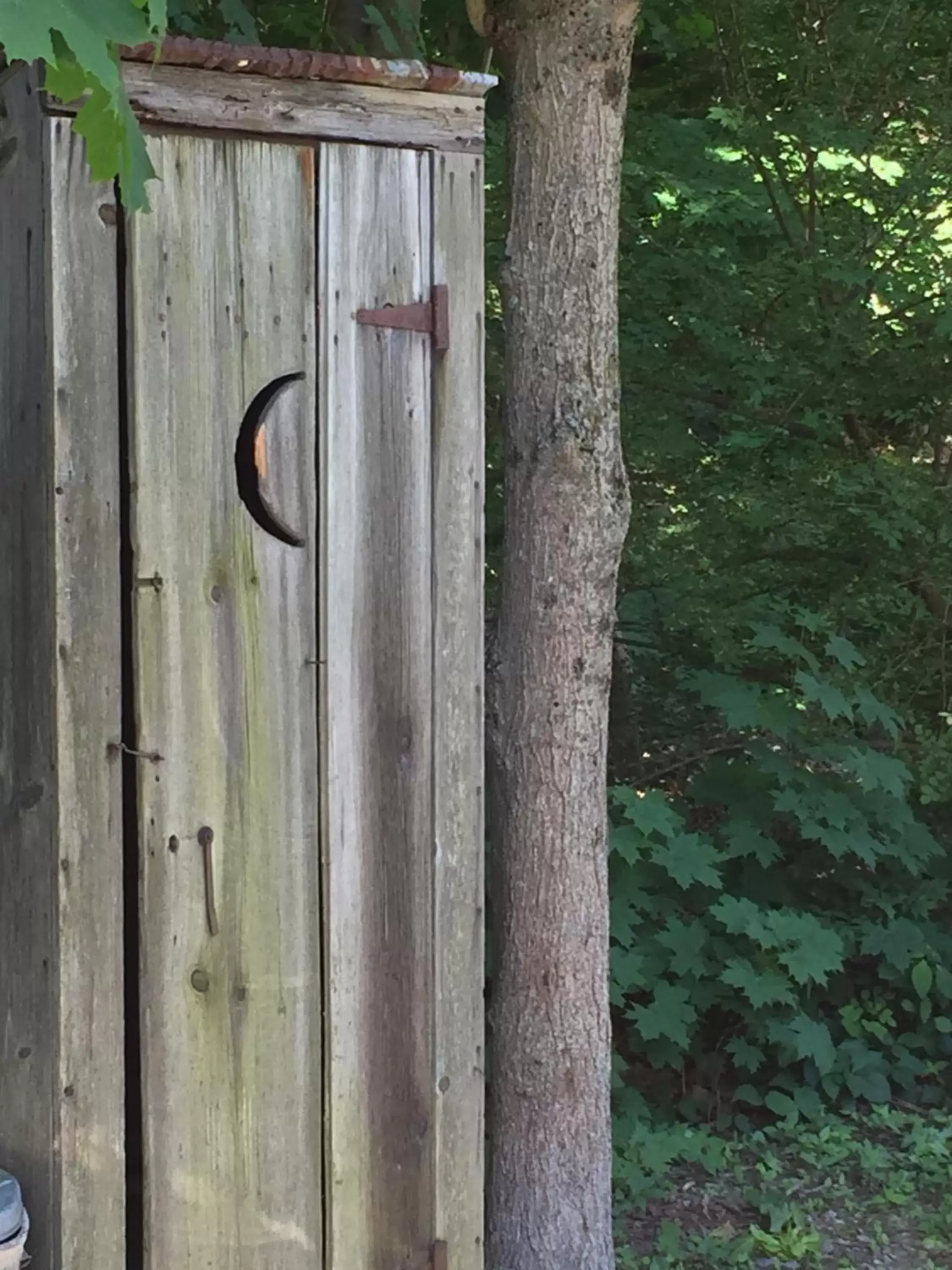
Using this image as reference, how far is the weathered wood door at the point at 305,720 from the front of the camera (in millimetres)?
2408

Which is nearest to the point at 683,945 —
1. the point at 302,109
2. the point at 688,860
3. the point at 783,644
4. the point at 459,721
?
the point at 688,860

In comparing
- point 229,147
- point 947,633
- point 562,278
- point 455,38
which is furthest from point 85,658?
point 947,633

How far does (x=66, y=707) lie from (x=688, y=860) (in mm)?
2267

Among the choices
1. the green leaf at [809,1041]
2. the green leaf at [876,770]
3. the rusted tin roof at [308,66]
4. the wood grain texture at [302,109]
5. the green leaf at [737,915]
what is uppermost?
the rusted tin roof at [308,66]

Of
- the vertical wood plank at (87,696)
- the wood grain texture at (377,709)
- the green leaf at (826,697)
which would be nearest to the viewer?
the vertical wood plank at (87,696)

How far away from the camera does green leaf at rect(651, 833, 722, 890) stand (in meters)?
4.07

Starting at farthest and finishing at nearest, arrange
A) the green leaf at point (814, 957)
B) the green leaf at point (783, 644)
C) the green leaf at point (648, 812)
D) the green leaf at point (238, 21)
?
1. the green leaf at point (783, 644)
2. the green leaf at point (814, 957)
3. the green leaf at point (648, 812)
4. the green leaf at point (238, 21)

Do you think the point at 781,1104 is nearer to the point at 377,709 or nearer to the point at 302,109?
the point at 377,709

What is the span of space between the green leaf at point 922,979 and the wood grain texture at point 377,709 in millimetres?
2462

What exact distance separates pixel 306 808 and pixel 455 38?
8.77 feet

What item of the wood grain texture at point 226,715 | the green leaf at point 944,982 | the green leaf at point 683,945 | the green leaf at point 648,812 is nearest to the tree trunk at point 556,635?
the wood grain texture at point 226,715

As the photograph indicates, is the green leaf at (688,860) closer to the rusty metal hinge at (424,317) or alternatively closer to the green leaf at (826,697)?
the green leaf at (826,697)

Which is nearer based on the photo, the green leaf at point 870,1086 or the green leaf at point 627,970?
the green leaf at point 627,970

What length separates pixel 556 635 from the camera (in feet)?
10.0
